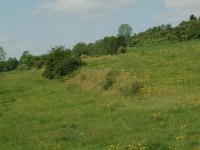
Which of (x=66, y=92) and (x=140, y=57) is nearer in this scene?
(x=66, y=92)

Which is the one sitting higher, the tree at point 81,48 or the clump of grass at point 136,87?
the tree at point 81,48

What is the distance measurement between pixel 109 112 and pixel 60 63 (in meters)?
18.0

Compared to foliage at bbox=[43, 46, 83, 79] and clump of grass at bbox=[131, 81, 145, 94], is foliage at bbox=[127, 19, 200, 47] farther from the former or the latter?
clump of grass at bbox=[131, 81, 145, 94]

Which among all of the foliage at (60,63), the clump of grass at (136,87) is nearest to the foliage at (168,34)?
the foliage at (60,63)

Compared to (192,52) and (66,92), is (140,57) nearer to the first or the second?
(192,52)

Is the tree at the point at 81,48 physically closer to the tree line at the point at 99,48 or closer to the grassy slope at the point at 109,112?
the tree line at the point at 99,48

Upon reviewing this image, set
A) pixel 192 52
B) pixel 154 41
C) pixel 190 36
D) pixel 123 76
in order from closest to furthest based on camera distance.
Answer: pixel 123 76
pixel 192 52
pixel 190 36
pixel 154 41

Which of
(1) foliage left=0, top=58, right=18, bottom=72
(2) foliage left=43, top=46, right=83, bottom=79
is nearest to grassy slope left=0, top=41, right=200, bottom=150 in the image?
(2) foliage left=43, top=46, right=83, bottom=79

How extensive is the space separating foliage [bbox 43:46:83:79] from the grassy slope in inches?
107

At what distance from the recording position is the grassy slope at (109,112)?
13539 millimetres

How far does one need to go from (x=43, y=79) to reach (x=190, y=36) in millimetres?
34530

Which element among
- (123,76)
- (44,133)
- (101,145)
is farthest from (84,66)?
(101,145)

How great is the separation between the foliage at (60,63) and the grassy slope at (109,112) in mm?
2711

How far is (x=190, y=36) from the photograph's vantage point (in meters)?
66.9
